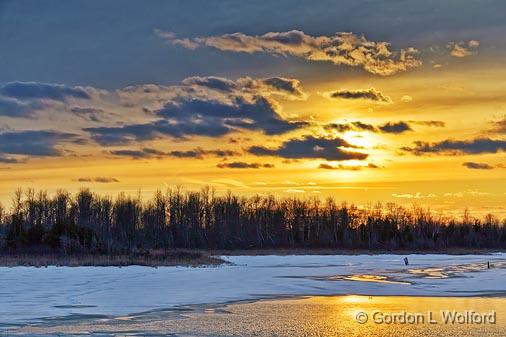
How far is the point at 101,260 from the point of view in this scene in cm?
4659

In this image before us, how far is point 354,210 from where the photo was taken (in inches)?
5344

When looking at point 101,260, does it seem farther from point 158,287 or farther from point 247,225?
point 247,225

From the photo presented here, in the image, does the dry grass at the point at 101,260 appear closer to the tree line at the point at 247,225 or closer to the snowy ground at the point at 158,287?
the snowy ground at the point at 158,287

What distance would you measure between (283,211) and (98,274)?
95529mm

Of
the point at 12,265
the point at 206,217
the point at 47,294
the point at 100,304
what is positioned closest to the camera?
the point at 100,304

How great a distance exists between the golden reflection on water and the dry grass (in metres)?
21.7

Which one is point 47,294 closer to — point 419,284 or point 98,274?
point 98,274

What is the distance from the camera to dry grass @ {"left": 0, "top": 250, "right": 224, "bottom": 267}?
44.0 metres

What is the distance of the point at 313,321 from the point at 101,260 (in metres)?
29.6

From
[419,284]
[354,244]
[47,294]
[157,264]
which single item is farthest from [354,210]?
[47,294]

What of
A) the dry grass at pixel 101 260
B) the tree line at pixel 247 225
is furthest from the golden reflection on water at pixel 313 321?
the tree line at pixel 247 225

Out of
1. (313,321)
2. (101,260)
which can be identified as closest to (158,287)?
(313,321)

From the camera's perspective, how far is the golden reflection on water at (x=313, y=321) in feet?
58.0

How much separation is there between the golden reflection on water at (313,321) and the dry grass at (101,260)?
21.7 metres
